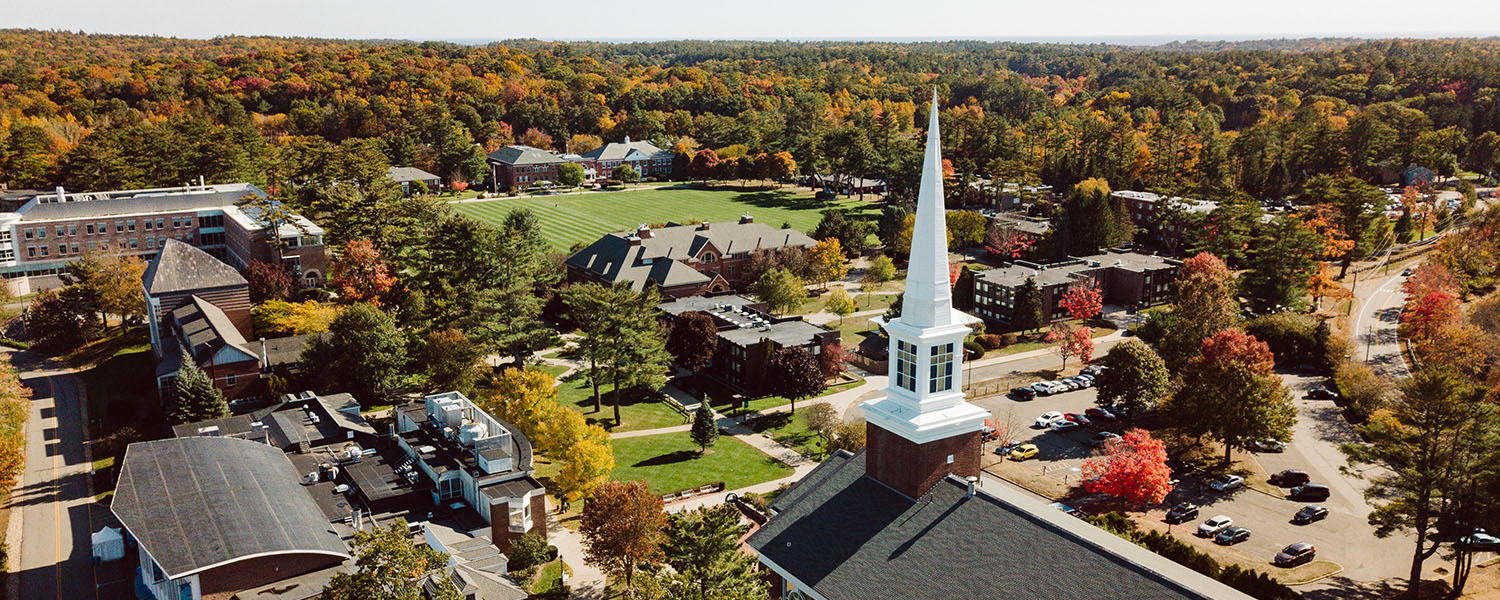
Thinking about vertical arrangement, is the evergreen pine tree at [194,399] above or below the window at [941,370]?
below

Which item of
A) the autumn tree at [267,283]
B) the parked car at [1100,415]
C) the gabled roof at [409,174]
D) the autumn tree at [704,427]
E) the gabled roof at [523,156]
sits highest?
the gabled roof at [523,156]

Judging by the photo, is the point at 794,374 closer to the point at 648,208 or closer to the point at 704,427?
the point at 704,427

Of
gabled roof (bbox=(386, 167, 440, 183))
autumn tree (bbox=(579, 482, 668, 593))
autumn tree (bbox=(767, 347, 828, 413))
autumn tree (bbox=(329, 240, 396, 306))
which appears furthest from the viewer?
gabled roof (bbox=(386, 167, 440, 183))

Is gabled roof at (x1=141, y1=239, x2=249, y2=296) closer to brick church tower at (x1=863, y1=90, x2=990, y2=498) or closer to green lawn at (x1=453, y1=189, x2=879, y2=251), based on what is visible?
green lawn at (x1=453, y1=189, x2=879, y2=251)

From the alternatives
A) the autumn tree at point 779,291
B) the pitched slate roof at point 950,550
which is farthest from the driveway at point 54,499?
the autumn tree at point 779,291

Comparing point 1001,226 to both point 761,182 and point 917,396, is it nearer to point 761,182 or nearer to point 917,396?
point 761,182

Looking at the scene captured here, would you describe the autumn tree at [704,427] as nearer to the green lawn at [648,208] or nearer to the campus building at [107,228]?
the campus building at [107,228]

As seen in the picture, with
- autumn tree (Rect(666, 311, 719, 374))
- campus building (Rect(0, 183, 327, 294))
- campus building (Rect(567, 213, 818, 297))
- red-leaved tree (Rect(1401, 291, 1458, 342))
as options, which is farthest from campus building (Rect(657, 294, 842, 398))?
red-leaved tree (Rect(1401, 291, 1458, 342))
